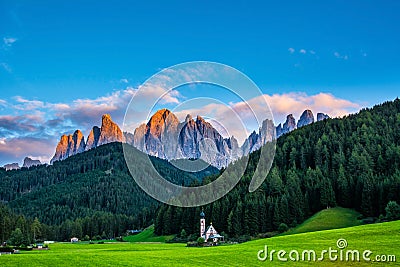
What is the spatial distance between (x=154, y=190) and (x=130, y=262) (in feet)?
520

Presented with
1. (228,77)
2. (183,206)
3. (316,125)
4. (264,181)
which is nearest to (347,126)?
(316,125)

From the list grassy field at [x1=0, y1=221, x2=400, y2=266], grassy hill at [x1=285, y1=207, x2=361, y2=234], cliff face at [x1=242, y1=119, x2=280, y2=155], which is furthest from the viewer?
grassy hill at [x1=285, y1=207, x2=361, y2=234]

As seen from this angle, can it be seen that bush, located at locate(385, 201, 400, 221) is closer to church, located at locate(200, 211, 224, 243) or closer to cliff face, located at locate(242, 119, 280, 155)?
cliff face, located at locate(242, 119, 280, 155)

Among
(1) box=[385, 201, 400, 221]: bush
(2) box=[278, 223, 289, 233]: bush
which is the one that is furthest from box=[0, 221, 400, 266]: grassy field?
(2) box=[278, 223, 289, 233]: bush

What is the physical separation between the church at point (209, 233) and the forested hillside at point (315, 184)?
3.74 m

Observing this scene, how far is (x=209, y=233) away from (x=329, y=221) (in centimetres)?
2199

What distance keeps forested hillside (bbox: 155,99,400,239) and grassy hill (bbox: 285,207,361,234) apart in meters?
2.33

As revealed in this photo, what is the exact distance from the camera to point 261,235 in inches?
3100

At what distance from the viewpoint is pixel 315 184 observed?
299ft

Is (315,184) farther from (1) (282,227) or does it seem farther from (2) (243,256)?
(2) (243,256)

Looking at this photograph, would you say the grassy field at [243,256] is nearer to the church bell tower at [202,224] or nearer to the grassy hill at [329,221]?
the grassy hill at [329,221]

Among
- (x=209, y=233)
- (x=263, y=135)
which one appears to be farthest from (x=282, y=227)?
(x=263, y=135)

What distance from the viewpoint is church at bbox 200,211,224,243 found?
7738 centimetres

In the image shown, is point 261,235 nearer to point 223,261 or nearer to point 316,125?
point 223,261
